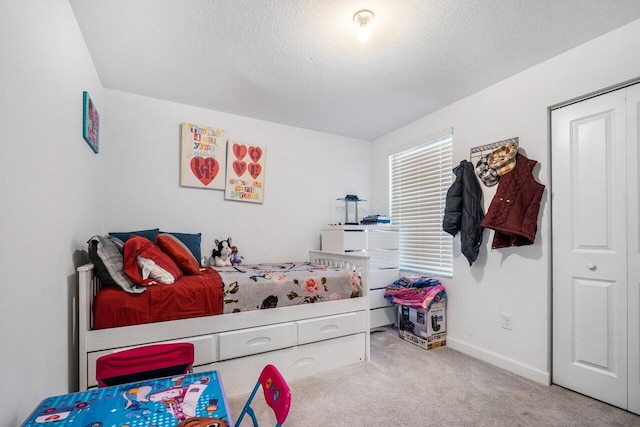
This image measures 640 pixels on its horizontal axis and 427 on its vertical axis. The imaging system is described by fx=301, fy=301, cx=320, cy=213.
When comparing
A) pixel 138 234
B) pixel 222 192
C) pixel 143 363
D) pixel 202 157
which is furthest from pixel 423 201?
pixel 143 363

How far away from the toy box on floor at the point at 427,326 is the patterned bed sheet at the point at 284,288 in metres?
0.71

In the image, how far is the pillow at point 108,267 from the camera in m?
1.73

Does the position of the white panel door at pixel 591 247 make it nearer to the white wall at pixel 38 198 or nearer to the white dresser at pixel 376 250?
the white dresser at pixel 376 250

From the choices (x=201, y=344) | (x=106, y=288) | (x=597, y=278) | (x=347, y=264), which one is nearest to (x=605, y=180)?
(x=597, y=278)

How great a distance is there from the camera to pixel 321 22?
177 centimetres

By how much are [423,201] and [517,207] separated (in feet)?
3.59

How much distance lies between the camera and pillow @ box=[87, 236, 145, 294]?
68.0 inches

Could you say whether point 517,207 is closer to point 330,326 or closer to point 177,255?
point 330,326

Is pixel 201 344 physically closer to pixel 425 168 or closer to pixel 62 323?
pixel 62 323

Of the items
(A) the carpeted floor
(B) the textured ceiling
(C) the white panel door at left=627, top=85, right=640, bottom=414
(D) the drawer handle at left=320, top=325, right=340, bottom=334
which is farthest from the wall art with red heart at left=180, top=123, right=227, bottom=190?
(C) the white panel door at left=627, top=85, right=640, bottom=414

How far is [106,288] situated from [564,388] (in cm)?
307

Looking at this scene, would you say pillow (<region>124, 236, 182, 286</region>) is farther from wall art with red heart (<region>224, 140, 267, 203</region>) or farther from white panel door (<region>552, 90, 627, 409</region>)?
white panel door (<region>552, 90, 627, 409</region>)

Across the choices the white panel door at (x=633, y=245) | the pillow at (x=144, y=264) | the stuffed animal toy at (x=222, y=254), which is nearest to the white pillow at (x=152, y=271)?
the pillow at (x=144, y=264)

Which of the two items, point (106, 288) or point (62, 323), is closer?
point (62, 323)
